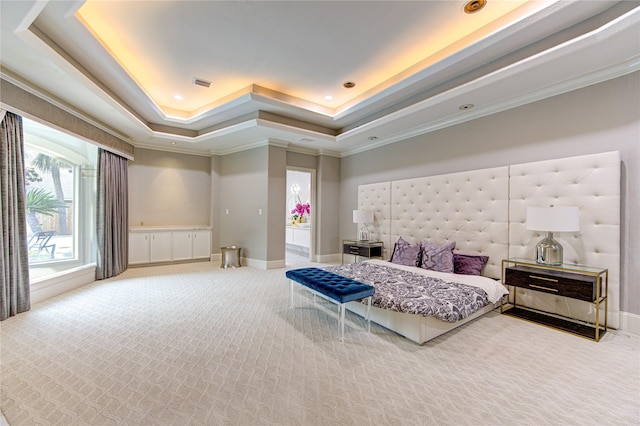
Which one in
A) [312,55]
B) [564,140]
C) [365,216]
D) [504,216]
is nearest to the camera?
[564,140]

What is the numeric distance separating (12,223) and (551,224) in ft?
19.6

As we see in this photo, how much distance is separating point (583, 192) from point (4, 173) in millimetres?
6401

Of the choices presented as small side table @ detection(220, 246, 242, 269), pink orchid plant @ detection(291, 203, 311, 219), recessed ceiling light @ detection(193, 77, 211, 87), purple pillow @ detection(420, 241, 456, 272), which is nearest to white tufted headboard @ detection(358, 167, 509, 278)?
purple pillow @ detection(420, 241, 456, 272)

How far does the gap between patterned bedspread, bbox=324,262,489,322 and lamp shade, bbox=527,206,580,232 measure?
3.20 ft

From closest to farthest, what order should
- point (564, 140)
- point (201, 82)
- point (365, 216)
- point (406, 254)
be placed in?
1. point (564, 140)
2. point (201, 82)
3. point (406, 254)
4. point (365, 216)

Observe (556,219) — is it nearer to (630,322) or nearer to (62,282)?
(630,322)

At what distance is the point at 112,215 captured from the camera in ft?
16.2

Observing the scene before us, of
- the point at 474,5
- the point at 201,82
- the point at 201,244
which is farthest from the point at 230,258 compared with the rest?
the point at 474,5

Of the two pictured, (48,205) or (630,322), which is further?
(48,205)

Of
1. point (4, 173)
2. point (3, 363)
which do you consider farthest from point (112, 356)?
point (4, 173)

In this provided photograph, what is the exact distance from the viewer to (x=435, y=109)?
3863mm

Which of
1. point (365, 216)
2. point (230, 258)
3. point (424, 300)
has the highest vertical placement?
point (365, 216)

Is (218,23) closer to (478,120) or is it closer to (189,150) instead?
(478,120)

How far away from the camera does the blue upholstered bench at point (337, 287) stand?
2539 millimetres
